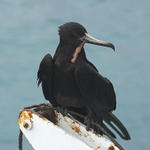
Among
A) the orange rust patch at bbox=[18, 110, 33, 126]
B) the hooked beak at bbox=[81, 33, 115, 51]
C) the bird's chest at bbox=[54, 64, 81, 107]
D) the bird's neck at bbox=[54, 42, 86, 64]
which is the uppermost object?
the hooked beak at bbox=[81, 33, 115, 51]

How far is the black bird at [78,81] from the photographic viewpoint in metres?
3.26

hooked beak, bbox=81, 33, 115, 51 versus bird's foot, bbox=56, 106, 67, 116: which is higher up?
hooked beak, bbox=81, 33, 115, 51

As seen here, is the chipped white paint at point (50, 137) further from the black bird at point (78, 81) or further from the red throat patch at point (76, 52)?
the red throat patch at point (76, 52)

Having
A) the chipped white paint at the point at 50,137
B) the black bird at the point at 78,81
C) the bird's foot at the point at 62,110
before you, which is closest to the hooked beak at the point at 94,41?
the black bird at the point at 78,81

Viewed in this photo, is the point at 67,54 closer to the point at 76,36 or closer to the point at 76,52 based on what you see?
the point at 76,52

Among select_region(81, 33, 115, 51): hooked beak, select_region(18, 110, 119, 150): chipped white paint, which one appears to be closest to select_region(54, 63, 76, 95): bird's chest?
select_region(81, 33, 115, 51): hooked beak

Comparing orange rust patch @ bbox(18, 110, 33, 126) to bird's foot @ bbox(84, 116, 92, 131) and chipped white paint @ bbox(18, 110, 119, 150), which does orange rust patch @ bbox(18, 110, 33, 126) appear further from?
bird's foot @ bbox(84, 116, 92, 131)

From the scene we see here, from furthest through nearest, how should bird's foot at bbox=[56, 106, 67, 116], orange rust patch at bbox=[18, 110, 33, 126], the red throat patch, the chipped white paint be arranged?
the red throat patch < bird's foot at bbox=[56, 106, 67, 116] < orange rust patch at bbox=[18, 110, 33, 126] < the chipped white paint

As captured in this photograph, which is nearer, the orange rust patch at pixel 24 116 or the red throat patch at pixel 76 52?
the orange rust patch at pixel 24 116

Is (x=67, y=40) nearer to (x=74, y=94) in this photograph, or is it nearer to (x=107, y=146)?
(x=74, y=94)

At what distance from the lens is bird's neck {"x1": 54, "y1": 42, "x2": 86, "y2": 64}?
3.33 m

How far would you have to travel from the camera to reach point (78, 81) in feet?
10.6

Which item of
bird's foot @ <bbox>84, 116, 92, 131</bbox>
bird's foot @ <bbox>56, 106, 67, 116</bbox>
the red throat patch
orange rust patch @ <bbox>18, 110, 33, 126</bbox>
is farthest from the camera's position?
the red throat patch

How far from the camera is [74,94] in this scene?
10.9 feet
